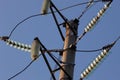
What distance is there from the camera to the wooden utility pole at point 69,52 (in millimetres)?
11078

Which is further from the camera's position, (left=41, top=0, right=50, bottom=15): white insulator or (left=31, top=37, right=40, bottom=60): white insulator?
(left=41, top=0, right=50, bottom=15): white insulator

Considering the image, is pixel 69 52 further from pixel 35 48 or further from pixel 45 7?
pixel 45 7

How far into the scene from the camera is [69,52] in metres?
11.5

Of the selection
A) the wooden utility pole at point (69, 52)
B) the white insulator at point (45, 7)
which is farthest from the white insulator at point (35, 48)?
the white insulator at point (45, 7)

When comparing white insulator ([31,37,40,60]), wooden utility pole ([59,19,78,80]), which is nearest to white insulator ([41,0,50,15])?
wooden utility pole ([59,19,78,80])

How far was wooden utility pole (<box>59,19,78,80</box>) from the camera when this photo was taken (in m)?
11.1

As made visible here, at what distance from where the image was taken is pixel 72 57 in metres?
11.4

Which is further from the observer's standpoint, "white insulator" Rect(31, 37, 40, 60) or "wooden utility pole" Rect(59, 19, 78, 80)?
"wooden utility pole" Rect(59, 19, 78, 80)

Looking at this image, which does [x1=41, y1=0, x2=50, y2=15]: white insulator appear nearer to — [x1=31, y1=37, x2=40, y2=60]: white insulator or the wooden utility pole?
the wooden utility pole

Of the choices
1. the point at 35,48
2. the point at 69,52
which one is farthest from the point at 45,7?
the point at 35,48

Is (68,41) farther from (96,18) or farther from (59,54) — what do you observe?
(96,18)

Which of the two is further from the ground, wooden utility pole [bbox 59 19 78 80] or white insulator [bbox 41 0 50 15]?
white insulator [bbox 41 0 50 15]

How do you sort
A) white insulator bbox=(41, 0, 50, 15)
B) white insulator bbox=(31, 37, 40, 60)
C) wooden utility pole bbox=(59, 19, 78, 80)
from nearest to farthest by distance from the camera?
white insulator bbox=(31, 37, 40, 60) → wooden utility pole bbox=(59, 19, 78, 80) → white insulator bbox=(41, 0, 50, 15)

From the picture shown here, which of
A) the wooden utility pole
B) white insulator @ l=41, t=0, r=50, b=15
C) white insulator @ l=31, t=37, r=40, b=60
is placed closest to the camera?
white insulator @ l=31, t=37, r=40, b=60
